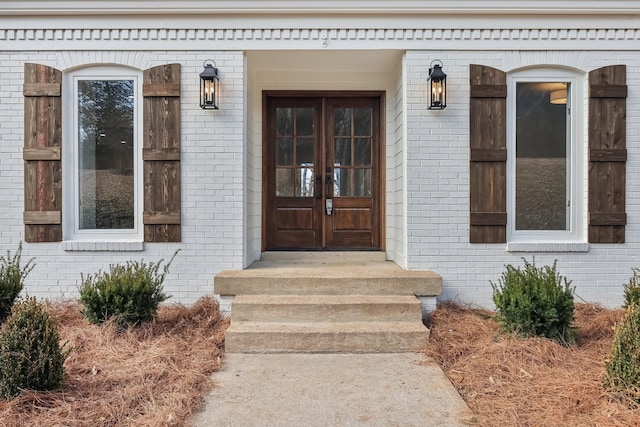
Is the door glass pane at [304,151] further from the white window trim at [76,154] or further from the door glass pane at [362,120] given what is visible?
the white window trim at [76,154]

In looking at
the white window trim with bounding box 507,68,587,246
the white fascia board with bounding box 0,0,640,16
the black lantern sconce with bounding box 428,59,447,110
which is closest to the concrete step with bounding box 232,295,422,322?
the white window trim with bounding box 507,68,587,246

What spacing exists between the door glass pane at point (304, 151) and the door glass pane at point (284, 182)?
19 centimetres

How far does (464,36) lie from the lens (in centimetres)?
434

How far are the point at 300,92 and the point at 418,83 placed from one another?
5.11 ft

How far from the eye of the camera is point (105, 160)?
450 centimetres

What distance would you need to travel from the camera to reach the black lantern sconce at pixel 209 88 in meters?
4.17

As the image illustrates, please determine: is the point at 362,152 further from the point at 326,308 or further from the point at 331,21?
the point at 326,308

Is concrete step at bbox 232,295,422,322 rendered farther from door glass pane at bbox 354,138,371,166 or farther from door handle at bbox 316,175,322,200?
door glass pane at bbox 354,138,371,166

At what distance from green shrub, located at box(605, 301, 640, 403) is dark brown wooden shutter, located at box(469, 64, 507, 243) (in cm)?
191

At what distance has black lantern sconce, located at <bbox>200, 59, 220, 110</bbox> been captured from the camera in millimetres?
4172

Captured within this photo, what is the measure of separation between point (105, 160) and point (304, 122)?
2.37 m

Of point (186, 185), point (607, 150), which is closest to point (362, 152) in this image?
point (186, 185)

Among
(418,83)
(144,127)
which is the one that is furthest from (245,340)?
(418,83)

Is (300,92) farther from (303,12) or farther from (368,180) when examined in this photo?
(368,180)
